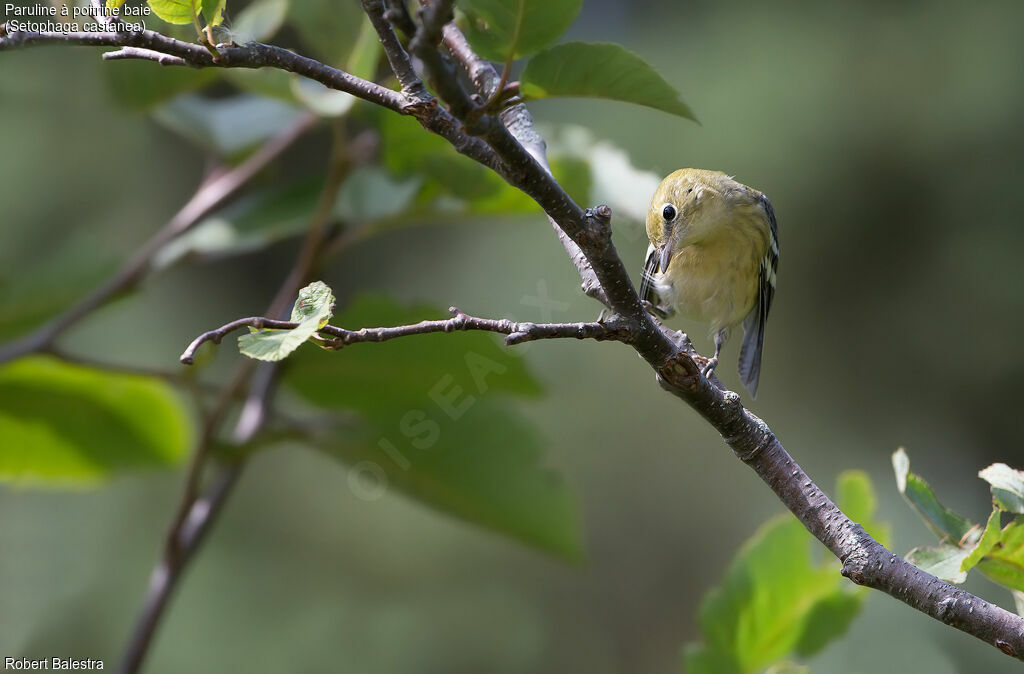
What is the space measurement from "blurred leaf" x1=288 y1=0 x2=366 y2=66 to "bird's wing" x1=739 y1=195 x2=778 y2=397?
1158mm

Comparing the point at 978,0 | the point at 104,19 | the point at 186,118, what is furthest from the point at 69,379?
the point at 978,0

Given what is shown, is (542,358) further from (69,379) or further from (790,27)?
(790,27)

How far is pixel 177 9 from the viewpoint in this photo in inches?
31.1

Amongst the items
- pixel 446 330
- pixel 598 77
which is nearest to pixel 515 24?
pixel 598 77

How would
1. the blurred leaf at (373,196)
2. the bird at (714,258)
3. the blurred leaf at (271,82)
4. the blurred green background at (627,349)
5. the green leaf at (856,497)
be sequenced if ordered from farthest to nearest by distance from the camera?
the blurred green background at (627,349)
the bird at (714,258)
the blurred leaf at (373,196)
the blurred leaf at (271,82)
the green leaf at (856,497)

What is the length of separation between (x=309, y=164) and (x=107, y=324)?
1167 millimetres

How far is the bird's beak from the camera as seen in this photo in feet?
7.47

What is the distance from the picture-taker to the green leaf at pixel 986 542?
891 mm

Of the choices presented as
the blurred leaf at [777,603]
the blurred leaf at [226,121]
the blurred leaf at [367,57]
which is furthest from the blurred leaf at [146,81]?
the blurred leaf at [777,603]

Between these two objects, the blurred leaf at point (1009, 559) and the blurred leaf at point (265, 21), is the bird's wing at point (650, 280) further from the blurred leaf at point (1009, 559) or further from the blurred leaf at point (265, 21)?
the blurred leaf at point (1009, 559)

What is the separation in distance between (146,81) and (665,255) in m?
1.26

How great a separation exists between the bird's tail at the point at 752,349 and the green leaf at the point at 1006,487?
1094mm

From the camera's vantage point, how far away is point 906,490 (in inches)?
40.4

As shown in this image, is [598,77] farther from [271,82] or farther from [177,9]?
[271,82]
